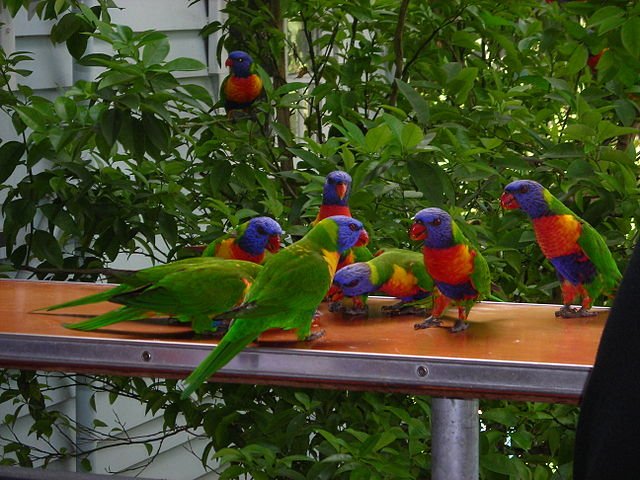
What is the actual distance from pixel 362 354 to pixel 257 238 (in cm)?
34

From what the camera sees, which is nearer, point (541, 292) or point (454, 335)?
point (454, 335)

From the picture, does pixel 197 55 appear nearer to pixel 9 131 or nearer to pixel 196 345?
pixel 9 131

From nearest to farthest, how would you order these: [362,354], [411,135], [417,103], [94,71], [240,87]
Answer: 1. [362,354]
2. [411,135]
3. [417,103]
4. [240,87]
5. [94,71]

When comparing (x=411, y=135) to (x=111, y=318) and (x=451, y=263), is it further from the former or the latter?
(x=111, y=318)

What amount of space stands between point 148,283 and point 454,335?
34 cm

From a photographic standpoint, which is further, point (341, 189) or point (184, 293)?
point (341, 189)

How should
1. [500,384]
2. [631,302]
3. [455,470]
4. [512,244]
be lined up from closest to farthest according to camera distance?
1. [631,302]
2. [500,384]
3. [455,470]
4. [512,244]

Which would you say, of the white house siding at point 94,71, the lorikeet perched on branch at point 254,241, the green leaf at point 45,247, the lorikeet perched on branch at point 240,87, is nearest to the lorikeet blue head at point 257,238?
the lorikeet perched on branch at point 254,241

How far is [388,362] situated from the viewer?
0.88m

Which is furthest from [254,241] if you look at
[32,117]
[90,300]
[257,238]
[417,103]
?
[32,117]

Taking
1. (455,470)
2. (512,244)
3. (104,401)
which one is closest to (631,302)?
(455,470)

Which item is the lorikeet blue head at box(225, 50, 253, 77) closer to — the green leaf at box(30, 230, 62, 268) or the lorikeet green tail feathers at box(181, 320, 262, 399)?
the green leaf at box(30, 230, 62, 268)

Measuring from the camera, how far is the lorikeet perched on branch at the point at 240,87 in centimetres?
209

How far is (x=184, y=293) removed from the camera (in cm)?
102
